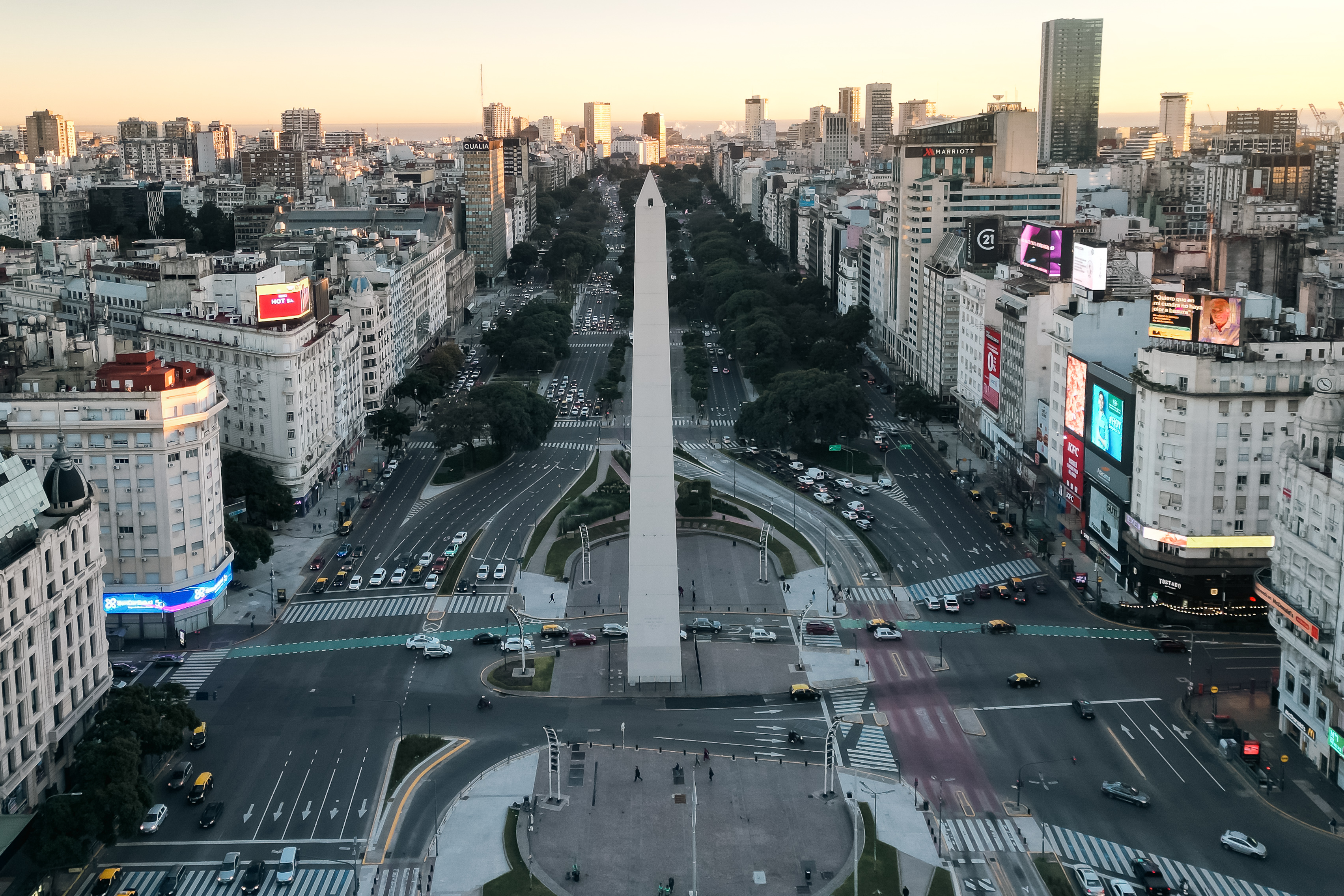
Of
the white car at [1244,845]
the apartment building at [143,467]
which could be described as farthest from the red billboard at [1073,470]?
the apartment building at [143,467]

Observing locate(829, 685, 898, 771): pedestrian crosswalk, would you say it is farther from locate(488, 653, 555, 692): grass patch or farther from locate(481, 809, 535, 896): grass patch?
locate(481, 809, 535, 896): grass patch

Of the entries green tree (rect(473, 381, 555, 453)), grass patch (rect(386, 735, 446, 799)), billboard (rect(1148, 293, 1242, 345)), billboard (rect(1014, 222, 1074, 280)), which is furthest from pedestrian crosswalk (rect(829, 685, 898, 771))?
green tree (rect(473, 381, 555, 453))

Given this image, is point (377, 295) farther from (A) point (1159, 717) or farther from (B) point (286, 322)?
(A) point (1159, 717)

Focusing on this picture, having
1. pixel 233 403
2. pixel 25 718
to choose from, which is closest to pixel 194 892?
pixel 25 718

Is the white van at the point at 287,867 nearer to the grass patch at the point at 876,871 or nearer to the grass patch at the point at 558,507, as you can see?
the grass patch at the point at 876,871

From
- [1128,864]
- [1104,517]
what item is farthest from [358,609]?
[1128,864]

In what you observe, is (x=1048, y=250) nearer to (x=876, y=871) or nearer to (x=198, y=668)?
(x=876, y=871)
